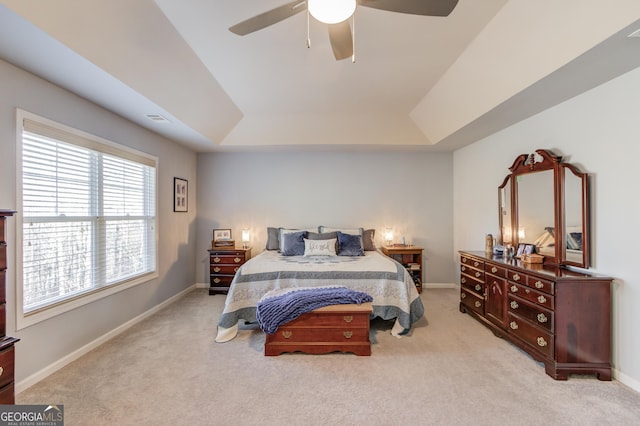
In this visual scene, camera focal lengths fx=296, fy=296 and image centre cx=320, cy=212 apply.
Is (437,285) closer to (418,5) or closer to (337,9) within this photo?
(418,5)

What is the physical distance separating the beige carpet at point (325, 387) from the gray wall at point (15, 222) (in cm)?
22

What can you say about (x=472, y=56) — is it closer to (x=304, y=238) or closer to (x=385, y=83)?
(x=385, y=83)

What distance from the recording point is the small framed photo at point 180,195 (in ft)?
15.1

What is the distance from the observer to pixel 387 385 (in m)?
2.27

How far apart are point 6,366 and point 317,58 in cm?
313

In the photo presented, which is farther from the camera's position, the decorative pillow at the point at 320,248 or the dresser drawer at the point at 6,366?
the decorative pillow at the point at 320,248

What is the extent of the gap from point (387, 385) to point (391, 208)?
346cm

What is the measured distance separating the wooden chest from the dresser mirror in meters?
1.93

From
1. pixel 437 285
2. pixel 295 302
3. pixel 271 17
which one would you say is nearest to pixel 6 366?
pixel 295 302

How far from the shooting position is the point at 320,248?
14.5ft

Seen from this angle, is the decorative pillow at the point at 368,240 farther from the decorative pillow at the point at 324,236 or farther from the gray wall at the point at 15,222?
the gray wall at the point at 15,222

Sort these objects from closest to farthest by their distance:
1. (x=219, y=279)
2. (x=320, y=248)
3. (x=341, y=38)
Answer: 1. (x=341, y=38)
2. (x=320, y=248)
3. (x=219, y=279)

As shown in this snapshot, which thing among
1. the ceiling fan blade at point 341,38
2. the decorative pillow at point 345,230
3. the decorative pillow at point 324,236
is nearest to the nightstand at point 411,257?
the decorative pillow at point 345,230

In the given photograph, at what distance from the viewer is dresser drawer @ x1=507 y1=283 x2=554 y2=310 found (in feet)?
8.04
